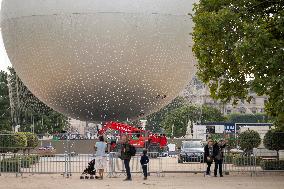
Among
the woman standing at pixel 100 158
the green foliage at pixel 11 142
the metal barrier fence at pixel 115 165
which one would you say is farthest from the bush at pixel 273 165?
the green foliage at pixel 11 142

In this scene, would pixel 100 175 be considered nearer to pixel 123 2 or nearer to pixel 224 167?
pixel 224 167

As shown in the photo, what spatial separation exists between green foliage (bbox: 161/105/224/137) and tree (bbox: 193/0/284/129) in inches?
2684

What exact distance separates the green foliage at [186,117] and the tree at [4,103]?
25.4 m

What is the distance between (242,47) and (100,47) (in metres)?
15.0

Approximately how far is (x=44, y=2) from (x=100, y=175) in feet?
42.6

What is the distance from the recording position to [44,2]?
113 ft

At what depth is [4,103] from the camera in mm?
73062

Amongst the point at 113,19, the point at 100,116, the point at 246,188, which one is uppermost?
the point at 113,19

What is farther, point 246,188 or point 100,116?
point 100,116

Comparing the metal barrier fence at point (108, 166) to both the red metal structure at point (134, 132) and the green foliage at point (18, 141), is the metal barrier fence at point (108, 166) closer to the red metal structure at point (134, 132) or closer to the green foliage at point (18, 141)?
the green foliage at point (18, 141)

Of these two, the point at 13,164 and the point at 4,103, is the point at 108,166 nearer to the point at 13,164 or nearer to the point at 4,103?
the point at 13,164

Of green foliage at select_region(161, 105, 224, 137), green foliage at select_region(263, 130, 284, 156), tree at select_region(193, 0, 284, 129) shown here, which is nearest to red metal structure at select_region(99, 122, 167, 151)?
green foliage at select_region(263, 130, 284, 156)

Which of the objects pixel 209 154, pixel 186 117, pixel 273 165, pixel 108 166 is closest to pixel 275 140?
pixel 273 165

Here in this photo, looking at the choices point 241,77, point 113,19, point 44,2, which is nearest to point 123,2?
point 113,19
